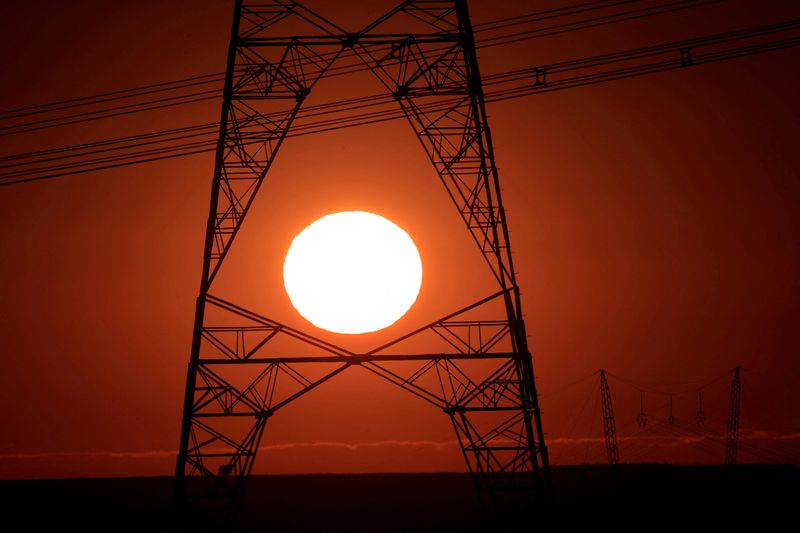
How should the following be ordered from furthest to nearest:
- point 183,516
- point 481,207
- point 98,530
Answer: point 183,516 < point 98,530 < point 481,207

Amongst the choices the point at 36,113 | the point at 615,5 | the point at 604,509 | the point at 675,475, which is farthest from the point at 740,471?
the point at 36,113

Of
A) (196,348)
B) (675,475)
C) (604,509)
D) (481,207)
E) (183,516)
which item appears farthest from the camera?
(675,475)

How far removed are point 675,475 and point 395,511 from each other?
35.7 feet

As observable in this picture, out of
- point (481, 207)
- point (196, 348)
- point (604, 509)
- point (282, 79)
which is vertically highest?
point (282, 79)

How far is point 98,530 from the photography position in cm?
1953

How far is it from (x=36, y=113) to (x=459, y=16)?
53.5 feet

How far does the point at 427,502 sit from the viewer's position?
2225 cm

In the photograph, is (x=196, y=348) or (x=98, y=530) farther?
(x=98, y=530)

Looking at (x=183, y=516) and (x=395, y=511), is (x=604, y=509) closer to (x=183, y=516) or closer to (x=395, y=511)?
(x=395, y=511)

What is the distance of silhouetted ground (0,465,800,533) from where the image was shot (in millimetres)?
19828

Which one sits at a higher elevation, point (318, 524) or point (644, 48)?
point (644, 48)

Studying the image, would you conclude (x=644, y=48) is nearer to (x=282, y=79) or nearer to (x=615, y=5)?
(x=615, y=5)

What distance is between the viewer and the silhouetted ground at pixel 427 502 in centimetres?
1983

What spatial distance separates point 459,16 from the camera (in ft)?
61.0
